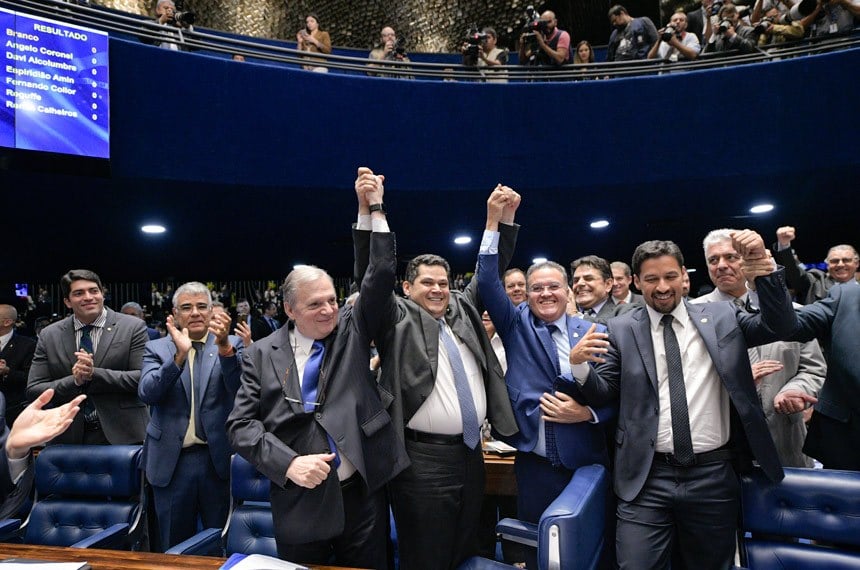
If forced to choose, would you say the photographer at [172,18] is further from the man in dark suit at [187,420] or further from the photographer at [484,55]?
the man in dark suit at [187,420]

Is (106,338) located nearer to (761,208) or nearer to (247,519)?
(247,519)

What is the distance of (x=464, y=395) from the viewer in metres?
2.19

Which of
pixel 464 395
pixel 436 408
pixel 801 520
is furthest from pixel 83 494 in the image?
pixel 801 520

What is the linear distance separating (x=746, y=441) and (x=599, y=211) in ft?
17.6

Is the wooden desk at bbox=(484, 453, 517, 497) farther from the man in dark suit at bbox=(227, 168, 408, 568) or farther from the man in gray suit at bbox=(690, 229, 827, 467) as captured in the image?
the man in gray suit at bbox=(690, 229, 827, 467)

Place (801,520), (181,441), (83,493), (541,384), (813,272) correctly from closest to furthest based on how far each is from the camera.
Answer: (801,520), (541,384), (83,493), (181,441), (813,272)

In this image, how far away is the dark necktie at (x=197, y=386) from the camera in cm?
270

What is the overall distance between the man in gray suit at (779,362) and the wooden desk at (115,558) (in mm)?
2184

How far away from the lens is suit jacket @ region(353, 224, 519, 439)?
2.11 meters

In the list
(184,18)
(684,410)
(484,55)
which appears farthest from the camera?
(484,55)

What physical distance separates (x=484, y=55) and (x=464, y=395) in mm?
5716

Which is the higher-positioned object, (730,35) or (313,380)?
(730,35)

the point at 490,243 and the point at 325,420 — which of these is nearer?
the point at 325,420

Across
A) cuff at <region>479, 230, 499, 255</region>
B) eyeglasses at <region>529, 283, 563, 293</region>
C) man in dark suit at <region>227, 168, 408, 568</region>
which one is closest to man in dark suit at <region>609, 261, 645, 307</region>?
eyeglasses at <region>529, 283, 563, 293</region>
